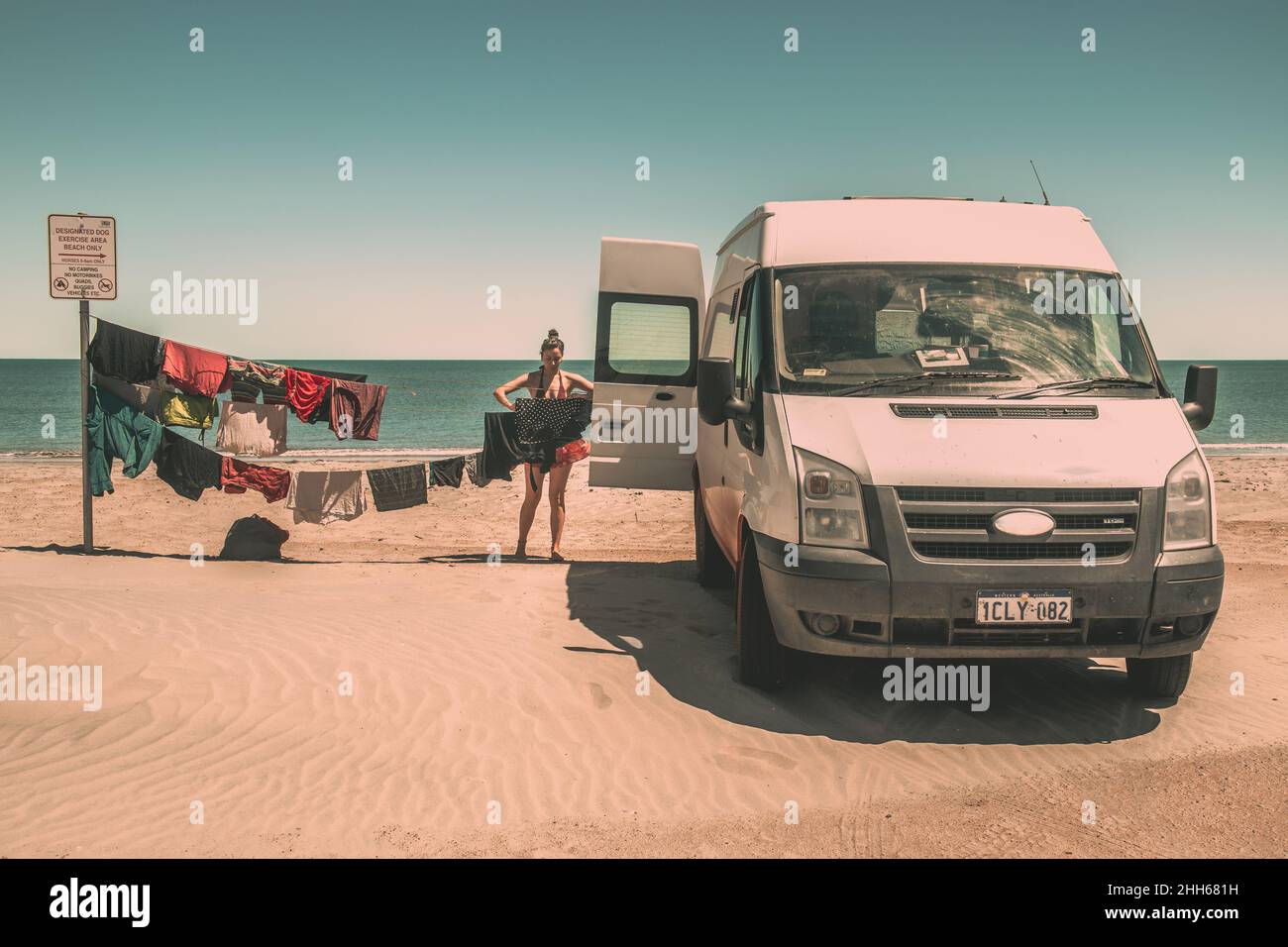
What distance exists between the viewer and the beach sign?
10.4 meters

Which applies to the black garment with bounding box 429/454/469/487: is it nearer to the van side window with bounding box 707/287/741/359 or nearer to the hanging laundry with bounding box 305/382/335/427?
the hanging laundry with bounding box 305/382/335/427

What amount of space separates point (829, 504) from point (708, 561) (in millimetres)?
3740

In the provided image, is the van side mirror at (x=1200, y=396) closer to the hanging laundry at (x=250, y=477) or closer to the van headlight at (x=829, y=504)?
the van headlight at (x=829, y=504)

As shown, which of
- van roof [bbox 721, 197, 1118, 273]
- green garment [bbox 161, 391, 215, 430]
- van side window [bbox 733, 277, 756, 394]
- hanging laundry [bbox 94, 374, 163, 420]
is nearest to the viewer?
van roof [bbox 721, 197, 1118, 273]

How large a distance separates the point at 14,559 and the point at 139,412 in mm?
1902

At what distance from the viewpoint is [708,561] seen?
8820 mm

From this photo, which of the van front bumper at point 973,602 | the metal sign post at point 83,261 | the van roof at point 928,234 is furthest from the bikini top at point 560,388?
the van front bumper at point 973,602

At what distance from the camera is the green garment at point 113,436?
10750 millimetres

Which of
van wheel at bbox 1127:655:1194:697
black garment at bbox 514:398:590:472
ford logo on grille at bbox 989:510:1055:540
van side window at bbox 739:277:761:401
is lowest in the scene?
van wheel at bbox 1127:655:1194:697

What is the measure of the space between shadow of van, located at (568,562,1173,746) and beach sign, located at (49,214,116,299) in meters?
6.62

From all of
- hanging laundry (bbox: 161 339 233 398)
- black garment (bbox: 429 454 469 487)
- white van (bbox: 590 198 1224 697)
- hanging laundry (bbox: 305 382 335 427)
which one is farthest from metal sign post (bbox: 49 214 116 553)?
white van (bbox: 590 198 1224 697)

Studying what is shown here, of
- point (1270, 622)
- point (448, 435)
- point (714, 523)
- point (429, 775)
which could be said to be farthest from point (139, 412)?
point (448, 435)
